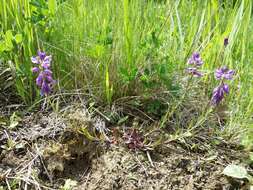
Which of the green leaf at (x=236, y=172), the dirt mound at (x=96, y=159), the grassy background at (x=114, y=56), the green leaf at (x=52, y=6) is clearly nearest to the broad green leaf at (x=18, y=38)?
the grassy background at (x=114, y=56)

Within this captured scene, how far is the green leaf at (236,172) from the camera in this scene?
140cm

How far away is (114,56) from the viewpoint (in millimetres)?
1664

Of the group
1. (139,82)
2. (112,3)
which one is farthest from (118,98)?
(112,3)

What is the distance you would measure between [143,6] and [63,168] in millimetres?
900

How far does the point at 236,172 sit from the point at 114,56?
0.69 m

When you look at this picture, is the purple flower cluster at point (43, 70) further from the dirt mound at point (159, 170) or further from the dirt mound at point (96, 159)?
the dirt mound at point (159, 170)

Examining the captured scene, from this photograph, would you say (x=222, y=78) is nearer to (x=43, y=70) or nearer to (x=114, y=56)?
(x=114, y=56)

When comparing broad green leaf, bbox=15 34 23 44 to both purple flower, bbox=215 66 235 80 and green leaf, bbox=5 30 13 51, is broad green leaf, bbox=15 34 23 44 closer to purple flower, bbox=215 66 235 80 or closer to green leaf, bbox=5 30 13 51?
green leaf, bbox=5 30 13 51

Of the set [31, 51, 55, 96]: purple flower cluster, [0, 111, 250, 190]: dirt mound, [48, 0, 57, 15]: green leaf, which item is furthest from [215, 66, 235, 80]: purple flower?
[48, 0, 57, 15]: green leaf

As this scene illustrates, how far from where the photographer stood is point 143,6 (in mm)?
1896

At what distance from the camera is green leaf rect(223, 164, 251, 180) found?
4.60 ft

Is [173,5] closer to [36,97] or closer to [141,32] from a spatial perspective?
[141,32]

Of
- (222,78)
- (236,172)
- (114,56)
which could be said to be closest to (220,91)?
(222,78)

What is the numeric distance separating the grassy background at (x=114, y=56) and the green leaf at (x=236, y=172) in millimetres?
144
